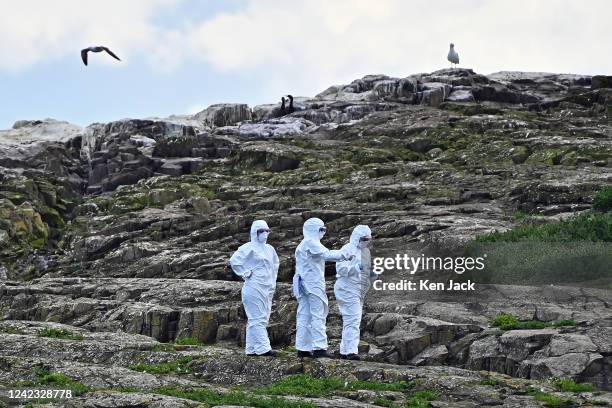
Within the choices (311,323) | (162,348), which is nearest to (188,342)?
(162,348)

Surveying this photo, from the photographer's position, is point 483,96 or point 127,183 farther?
point 483,96

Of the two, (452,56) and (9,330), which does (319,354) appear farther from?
(452,56)

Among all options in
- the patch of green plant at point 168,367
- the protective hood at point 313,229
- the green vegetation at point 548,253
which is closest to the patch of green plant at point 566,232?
the green vegetation at point 548,253

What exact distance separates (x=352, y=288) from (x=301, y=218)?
2382cm

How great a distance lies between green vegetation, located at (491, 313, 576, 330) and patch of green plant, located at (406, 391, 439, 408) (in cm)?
661

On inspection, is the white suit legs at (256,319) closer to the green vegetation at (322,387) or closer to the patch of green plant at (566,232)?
the green vegetation at (322,387)

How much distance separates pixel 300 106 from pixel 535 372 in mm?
73089

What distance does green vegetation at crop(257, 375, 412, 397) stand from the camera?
2267cm

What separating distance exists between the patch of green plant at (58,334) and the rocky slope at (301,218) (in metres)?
0.38

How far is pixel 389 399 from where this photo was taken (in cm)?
2203

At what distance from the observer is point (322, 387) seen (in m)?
23.2

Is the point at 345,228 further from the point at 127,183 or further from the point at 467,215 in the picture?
the point at 127,183

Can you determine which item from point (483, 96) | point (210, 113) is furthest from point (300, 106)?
point (483, 96)

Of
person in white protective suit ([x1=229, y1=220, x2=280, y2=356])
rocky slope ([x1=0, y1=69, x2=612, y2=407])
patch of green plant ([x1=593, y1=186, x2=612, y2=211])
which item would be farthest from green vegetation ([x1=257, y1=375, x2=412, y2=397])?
patch of green plant ([x1=593, y1=186, x2=612, y2=211])
